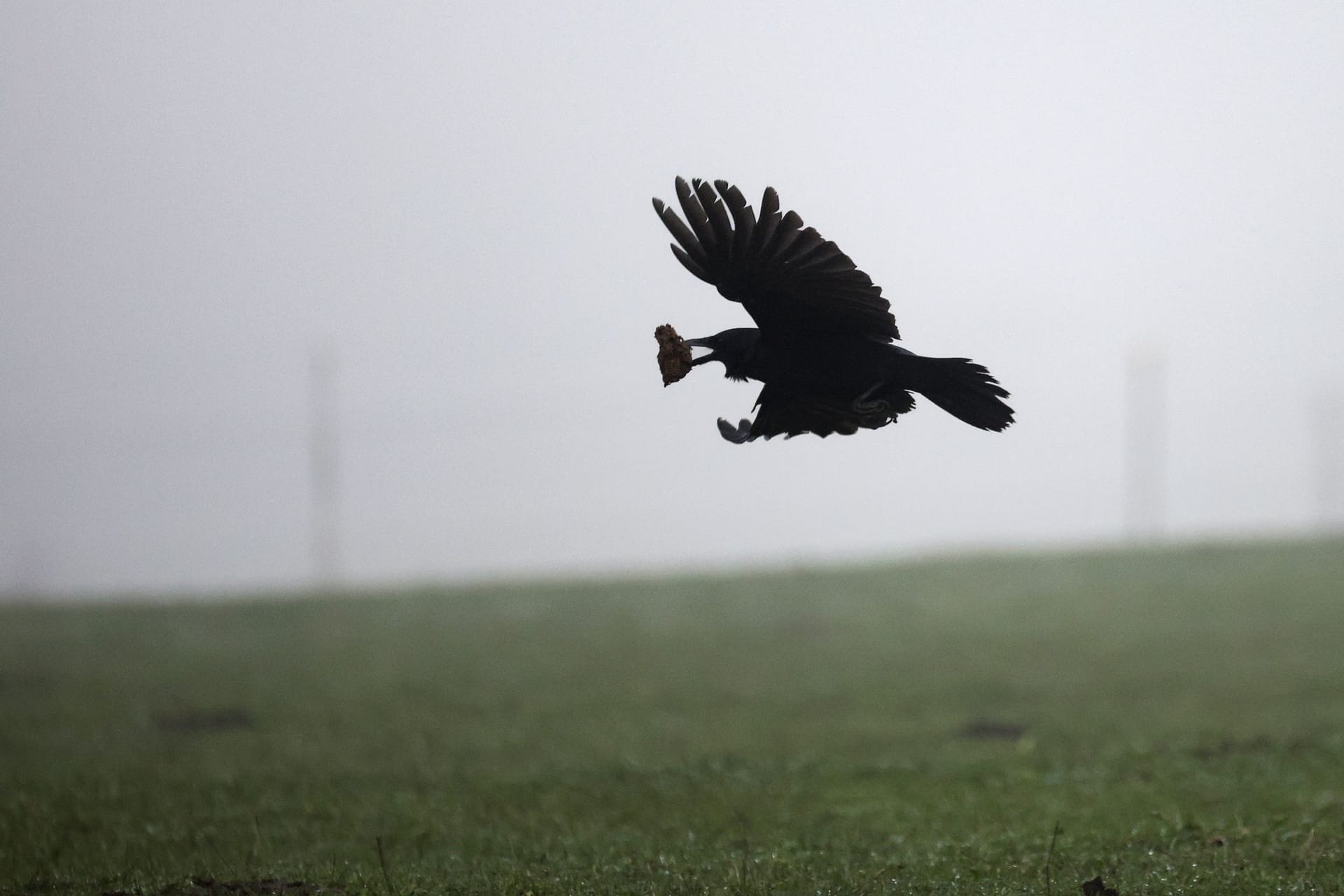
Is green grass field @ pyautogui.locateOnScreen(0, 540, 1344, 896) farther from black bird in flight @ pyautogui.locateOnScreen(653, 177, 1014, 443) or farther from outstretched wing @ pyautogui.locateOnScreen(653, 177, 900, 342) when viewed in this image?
outstretched wing @ pyautogui.locateOnScreen(653, 177, 900, 342)

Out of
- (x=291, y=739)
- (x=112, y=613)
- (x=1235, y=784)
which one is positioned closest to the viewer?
(x=1235, y=784)

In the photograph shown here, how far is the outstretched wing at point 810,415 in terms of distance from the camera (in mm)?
7430

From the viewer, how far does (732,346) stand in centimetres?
714

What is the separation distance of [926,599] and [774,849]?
70.5ft

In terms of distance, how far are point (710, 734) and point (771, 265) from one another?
1158cm

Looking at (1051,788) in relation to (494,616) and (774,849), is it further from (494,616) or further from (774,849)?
(494,616)

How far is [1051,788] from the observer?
11.8m

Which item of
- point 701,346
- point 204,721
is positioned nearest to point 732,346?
point 701,346

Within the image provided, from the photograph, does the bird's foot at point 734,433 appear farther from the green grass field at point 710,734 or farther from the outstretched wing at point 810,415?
the green grass field at point 710,734

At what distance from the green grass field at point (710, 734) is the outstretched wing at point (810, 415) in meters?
2.56

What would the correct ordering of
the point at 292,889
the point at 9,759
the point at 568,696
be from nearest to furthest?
the point at 292,889, the point at 9,759, the point at 568,696

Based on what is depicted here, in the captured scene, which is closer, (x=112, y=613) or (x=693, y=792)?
(x=693, y=792)

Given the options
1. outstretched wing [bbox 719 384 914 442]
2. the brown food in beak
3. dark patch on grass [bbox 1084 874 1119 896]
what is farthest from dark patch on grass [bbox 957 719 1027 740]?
the brown food in beak

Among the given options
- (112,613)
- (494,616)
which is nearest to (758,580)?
(494,616)
